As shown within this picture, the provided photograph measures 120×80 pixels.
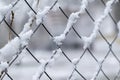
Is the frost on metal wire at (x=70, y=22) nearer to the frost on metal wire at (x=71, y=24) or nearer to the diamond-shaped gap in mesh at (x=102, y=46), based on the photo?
the frost on metal wire at (x=71, y=24)

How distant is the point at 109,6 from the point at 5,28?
1.67ft

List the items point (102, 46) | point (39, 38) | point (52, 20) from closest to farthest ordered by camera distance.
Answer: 1. point (52, 20)
2. point (102, 46)
3. point (39, 38)

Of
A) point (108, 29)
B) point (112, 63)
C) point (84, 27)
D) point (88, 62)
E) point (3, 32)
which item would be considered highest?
point (84, 27)

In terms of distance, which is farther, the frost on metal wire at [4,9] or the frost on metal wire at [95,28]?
the frost on metal wire at [95,28]

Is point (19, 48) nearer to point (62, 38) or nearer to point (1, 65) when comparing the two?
point (1, 65)

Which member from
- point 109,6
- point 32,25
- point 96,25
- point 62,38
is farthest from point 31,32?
point 109,6

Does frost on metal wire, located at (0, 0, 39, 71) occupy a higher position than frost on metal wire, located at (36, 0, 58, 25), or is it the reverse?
frost on metal wire, located at (36, 0, 58, 25)

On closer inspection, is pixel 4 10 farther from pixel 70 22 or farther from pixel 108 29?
pixel 108 29

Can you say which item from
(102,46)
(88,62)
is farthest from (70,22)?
(102,46)

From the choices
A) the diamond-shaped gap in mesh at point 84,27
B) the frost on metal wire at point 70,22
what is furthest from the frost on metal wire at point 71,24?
the diamond-shaped gap in mesh at point 84,27

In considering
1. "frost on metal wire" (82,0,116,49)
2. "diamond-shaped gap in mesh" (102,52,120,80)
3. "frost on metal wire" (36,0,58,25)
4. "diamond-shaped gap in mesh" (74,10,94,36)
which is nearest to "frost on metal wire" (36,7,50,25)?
"frost on metal wire" (36,0,58,25)

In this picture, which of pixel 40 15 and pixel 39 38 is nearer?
pixel 40 15

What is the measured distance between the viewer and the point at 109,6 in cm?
138

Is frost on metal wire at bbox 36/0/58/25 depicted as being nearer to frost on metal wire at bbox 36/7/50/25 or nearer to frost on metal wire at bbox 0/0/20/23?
frost on metal wire at bbox 36/7/50/25
